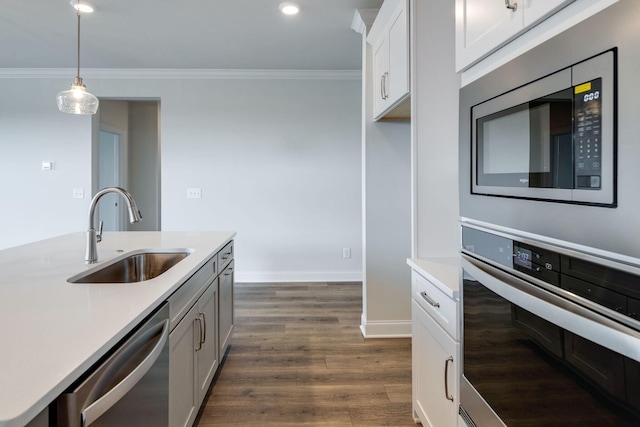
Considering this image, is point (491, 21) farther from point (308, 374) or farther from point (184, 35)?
point (184, 35)

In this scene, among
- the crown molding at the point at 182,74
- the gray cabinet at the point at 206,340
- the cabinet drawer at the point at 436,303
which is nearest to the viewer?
the cabinet drawer at the point at 436,303

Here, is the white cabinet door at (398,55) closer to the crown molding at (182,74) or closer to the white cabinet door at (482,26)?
the white cabinet door at (482,26)

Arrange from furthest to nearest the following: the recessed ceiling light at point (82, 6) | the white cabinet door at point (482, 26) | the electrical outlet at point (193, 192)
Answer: the electrical outlet at point (193, 192) → the recessed ceiling light at point (82, 6) → the white cabinet door at point (482, 26)

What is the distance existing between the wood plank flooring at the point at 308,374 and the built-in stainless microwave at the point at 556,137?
154 centimetres

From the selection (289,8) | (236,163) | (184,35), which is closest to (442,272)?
(289,8)

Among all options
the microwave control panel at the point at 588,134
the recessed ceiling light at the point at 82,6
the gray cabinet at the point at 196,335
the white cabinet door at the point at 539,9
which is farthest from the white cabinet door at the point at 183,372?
the recessed ceiling light at the point at 82,6

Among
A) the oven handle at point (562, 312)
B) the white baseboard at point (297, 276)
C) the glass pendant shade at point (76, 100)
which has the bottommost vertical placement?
the white baseboard at point (297, 276)

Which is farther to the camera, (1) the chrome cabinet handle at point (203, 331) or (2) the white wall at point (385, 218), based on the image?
(2) the white wall at point (385, 218)

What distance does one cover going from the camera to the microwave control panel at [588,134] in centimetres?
66

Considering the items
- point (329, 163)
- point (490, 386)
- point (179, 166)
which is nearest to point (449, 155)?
point (490, 386)

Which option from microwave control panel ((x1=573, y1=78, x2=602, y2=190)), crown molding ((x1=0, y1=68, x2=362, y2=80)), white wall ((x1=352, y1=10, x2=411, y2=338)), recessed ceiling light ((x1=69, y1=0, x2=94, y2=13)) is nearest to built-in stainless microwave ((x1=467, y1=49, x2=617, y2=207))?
microwave control panel ((x1=573, y1=78, x2=602, y2=190))

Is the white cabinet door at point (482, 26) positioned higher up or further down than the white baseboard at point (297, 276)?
higher up

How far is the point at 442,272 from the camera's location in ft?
5.25

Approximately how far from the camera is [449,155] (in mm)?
1954
